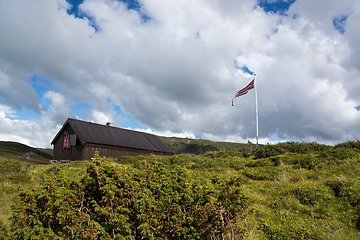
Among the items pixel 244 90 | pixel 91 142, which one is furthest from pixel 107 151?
pixel 244 90

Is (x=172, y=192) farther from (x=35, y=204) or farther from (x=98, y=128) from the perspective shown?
(x=98, y=128)

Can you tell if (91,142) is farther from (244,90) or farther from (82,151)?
(244,90)

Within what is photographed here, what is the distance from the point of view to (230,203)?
12.7 feet

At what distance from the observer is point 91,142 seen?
79.1 feet

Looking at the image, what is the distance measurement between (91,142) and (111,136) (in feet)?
13.3

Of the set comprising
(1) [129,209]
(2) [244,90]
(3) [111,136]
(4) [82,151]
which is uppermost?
(2) [244,90]

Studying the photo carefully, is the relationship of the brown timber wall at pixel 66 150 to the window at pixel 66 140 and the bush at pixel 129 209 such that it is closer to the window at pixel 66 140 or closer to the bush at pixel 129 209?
the window at pixel 66 140

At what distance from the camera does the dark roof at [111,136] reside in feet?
81.9

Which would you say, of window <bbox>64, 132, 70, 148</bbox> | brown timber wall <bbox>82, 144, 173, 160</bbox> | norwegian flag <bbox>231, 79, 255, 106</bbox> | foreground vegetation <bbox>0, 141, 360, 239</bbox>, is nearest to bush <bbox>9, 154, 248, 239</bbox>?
foreground vegetation <bbox>0, 141, 360, 239</bbox>

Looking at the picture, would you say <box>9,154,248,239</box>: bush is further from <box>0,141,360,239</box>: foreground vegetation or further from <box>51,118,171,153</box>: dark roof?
<box>51,118,171,153</box>: dark roof

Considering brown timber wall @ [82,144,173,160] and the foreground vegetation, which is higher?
brown timber wall @ [82,144,173,160]

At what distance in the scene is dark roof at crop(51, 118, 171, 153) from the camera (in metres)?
25.0

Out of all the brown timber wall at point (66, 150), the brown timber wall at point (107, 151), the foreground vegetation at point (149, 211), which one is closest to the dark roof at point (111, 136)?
→ the brown timber wall at point (107, 151)

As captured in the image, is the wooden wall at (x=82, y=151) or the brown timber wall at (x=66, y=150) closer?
the wooden wall at (x=82, y=151)
